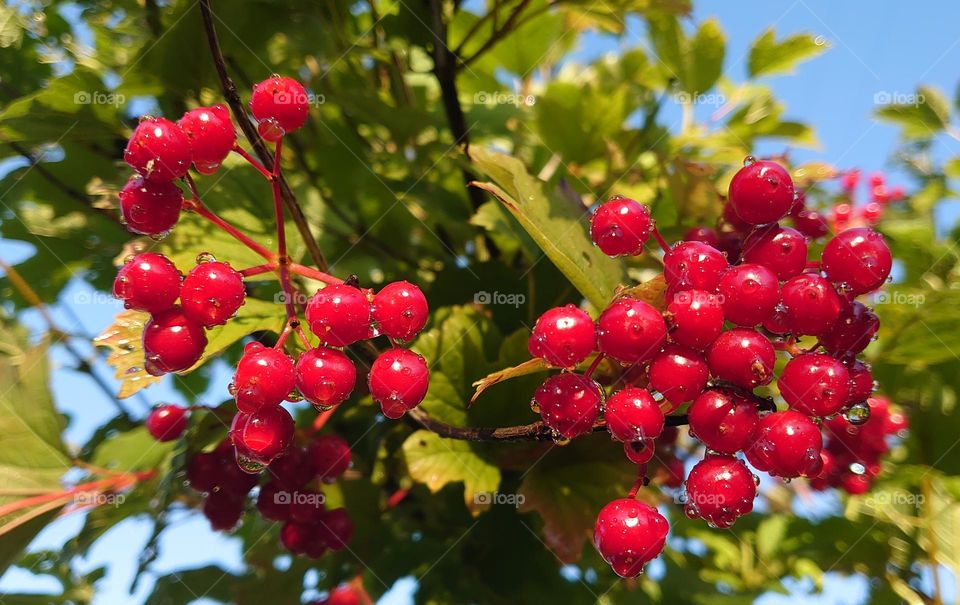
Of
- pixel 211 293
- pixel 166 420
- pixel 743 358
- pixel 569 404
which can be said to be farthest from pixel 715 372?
pixel 166 420

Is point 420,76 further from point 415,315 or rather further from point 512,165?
point 415,315

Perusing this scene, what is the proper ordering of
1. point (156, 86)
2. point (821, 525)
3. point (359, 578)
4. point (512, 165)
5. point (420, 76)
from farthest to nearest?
point (420, 76) < point (821, 525) < point (359, 578) < point (156, 86) < point (512, 165)

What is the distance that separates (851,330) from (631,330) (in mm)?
248

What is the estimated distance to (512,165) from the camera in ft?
2.84

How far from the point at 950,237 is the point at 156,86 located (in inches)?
62.0

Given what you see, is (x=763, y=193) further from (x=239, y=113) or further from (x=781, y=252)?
(x=239, y=113)

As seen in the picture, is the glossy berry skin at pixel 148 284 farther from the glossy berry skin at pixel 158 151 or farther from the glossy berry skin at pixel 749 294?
the glossy berry skin at pixel 749 294

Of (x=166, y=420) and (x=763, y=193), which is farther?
(x=166, y=420)

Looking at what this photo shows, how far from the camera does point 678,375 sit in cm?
62

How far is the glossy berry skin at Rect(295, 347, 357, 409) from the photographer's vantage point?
0.62 m

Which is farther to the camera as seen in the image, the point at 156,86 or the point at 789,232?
the point at 156,86

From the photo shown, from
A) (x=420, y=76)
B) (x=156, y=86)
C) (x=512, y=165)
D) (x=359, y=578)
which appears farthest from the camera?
(x=420, y=76)

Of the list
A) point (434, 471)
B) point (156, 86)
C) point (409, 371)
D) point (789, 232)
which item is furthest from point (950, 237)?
point (156, 86)

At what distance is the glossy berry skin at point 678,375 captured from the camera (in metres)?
0.62
